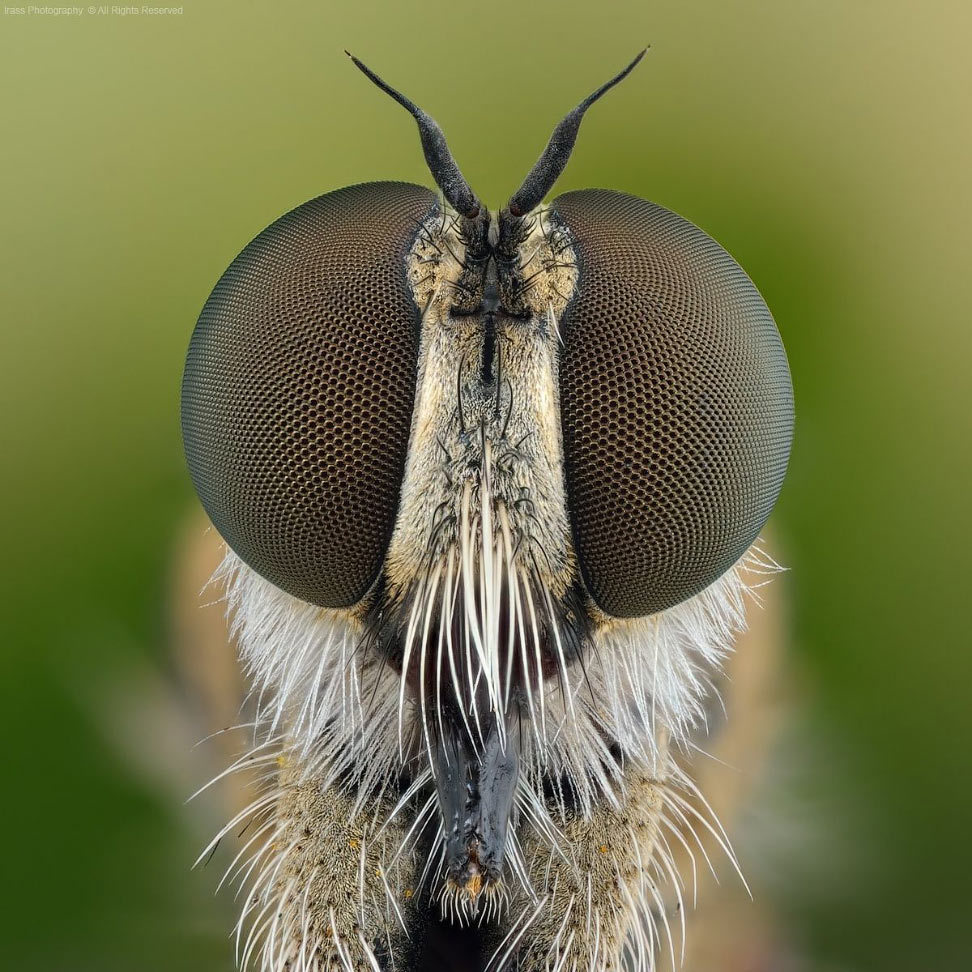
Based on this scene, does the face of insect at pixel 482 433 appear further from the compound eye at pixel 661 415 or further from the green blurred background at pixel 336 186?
the green blurred background at pixel 336 186

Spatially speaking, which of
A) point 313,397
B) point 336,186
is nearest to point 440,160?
point 313,397

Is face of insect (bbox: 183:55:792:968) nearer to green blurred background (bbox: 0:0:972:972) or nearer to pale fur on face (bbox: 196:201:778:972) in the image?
pale fur on face (bbox: 196:201:778:972)

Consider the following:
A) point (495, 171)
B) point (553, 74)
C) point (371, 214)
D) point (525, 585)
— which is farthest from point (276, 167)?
point (525, 585)

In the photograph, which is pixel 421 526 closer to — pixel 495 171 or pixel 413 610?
pixel 413 610

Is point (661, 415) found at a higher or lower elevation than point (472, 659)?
higher

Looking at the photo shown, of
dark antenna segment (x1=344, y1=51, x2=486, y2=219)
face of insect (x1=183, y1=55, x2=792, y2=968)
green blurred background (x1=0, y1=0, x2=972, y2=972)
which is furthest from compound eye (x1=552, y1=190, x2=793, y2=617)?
green blurred background (x1=0, y1=0, x2=972, y2=972)

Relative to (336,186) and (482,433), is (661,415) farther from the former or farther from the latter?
(336,186)
